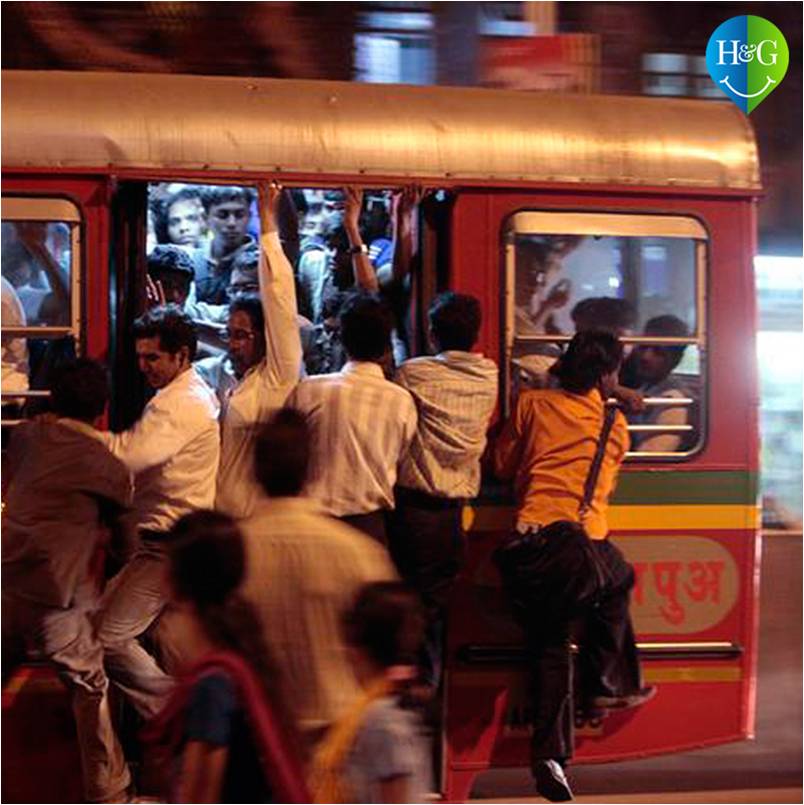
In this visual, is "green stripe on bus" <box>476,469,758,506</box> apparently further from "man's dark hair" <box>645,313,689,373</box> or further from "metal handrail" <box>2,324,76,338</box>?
"metal handrail" <box>2,324,76,338</box>

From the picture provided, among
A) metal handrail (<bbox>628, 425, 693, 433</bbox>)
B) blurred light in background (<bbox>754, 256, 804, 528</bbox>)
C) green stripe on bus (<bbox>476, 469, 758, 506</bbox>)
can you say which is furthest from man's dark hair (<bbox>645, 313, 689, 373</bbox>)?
blurred light in background (<bbox>754, 256, 804, 528</bbox>)

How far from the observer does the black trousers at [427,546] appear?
5.50 metres

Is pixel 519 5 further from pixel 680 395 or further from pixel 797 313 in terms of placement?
pixel 680 395

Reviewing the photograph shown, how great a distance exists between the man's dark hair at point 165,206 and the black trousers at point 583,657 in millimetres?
2352

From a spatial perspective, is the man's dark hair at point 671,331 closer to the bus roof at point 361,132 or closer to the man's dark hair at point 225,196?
the bus roof at point 361,132

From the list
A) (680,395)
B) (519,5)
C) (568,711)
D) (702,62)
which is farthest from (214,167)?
(702,62)

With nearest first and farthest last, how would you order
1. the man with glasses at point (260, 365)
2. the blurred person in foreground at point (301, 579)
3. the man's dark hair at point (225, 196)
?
1. the blurred person in foreground at point (301, 579)
2. the man with glasses at point (260, 365)
3. the man's dark hair at point (225, 196)

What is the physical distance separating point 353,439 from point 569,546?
933 mm

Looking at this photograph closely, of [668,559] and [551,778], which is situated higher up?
[668,559]

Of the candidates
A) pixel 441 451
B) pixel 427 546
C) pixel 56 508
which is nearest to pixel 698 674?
pixel 427 546

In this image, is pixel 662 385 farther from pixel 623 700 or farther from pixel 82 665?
pixel 82 665


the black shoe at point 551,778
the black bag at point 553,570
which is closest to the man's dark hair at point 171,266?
the black bag at point 553,570

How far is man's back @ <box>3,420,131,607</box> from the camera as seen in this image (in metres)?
4.87

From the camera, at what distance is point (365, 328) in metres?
5.30
